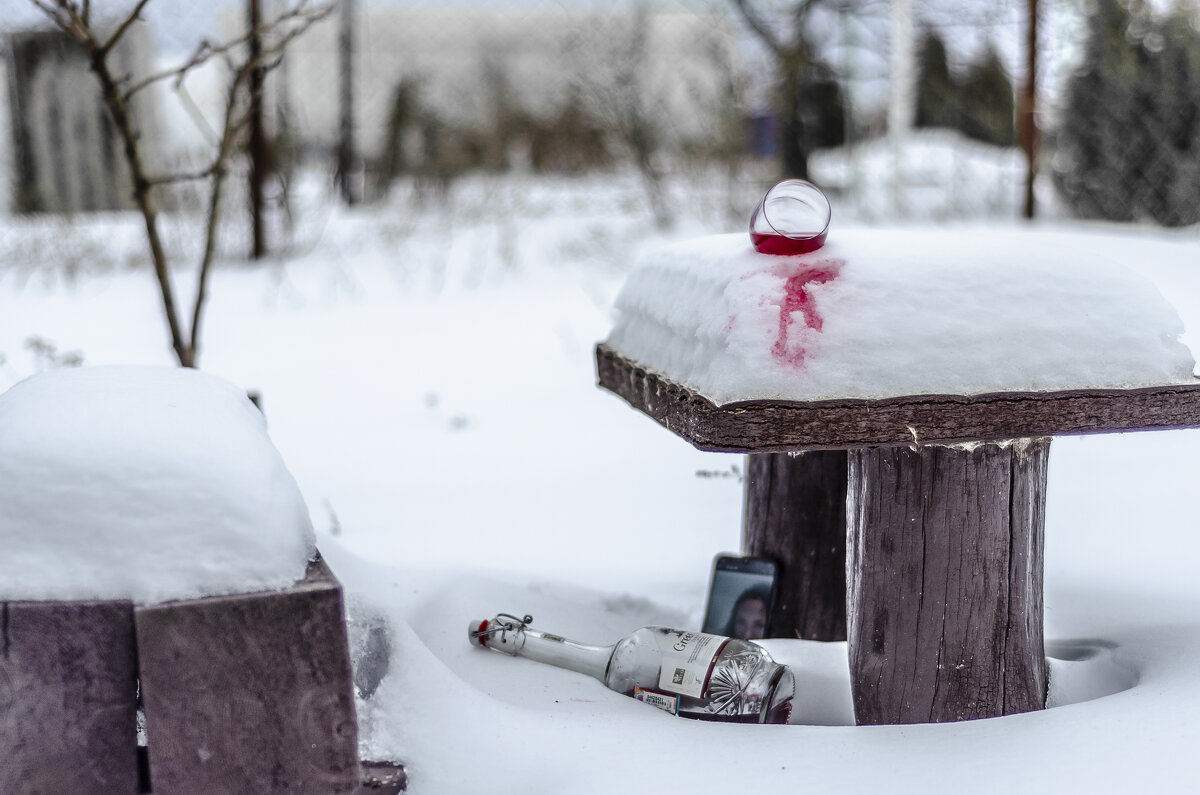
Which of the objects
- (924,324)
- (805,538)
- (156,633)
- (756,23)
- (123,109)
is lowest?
(805,538)

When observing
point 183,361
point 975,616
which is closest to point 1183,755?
point 975,616

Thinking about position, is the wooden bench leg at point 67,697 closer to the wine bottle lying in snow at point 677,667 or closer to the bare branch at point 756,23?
the wine bottle lying in snow at point 677,667

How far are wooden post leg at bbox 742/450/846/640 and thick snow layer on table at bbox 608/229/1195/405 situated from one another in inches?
21.2

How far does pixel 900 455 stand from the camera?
1.56 metres

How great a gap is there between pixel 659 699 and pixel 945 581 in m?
0.48

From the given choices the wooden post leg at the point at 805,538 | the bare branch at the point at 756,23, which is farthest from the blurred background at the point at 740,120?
the wooden post leg at the point at 805,538

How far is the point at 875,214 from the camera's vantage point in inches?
256

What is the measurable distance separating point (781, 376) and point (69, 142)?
274 inches

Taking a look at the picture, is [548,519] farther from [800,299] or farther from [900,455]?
[800,299]

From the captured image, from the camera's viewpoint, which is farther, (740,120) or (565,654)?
(740,120)

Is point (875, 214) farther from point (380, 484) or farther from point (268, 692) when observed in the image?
point (268, 692)

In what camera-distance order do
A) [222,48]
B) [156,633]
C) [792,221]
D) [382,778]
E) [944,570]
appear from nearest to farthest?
[156,633] < [382,778] < [792,221] < [944,570] < [222,48]

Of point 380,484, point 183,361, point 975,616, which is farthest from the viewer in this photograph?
point 380,484

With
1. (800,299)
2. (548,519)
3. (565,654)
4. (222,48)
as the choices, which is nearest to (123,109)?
(222,48)
